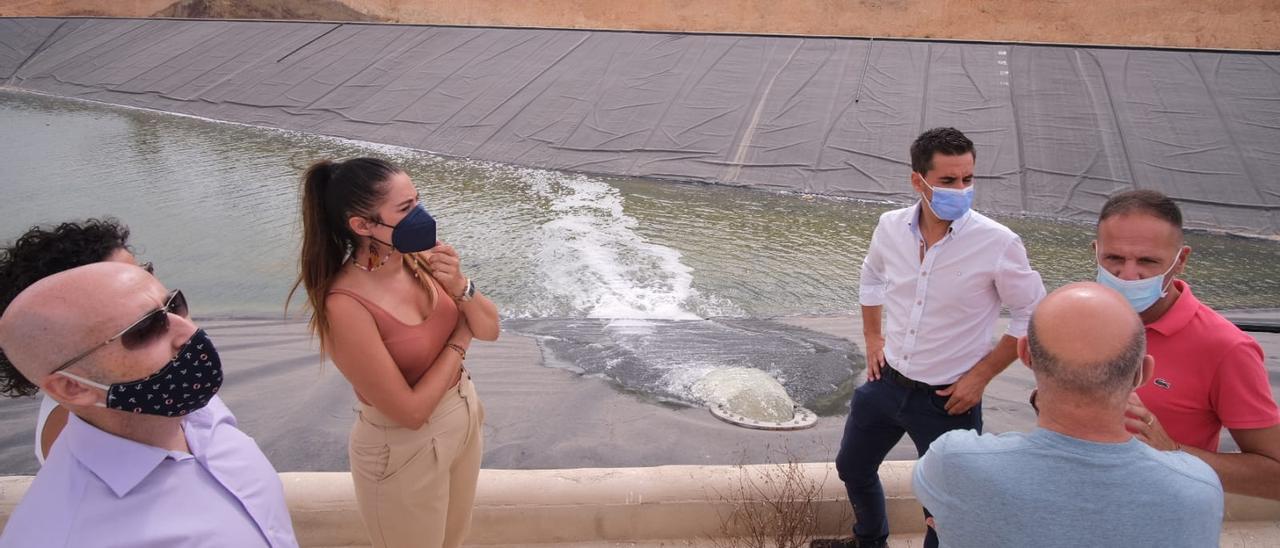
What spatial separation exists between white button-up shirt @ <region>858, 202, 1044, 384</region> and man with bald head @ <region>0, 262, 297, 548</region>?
1.71 meters

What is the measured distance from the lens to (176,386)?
4.68 feet

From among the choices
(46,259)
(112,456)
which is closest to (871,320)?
(112,456)

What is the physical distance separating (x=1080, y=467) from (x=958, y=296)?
1086 millimetres

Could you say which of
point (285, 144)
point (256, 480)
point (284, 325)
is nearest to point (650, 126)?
point (285, 144)

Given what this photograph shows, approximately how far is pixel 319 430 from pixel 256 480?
5.66 ft

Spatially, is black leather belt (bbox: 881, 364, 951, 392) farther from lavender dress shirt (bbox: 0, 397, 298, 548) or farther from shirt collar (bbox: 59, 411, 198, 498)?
shirt collar (bbox: 59, 411, 198, 498)

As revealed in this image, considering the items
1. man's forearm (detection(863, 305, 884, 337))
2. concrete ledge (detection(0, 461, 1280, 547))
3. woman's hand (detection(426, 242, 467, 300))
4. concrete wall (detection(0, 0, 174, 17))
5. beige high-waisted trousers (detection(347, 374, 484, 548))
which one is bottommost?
concrete wall (detection(0, 0, 174, 17))

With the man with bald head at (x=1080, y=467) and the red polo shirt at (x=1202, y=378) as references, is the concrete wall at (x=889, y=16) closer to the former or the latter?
the red polo shirt at (x=1202, y=378)

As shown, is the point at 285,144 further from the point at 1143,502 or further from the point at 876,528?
the point at 1143,502

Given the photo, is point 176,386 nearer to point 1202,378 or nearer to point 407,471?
point 407,471

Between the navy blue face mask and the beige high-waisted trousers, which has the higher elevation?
the navy blue face mask

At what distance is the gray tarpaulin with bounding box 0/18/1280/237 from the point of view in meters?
8.30

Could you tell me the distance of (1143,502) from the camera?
4.07 ft

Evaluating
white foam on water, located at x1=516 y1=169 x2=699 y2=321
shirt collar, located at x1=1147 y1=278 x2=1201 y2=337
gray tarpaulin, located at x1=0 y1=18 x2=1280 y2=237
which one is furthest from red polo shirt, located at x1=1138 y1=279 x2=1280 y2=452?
gray tarpaulin, located at x1=0 y1=18 x2=1280 y2=237
